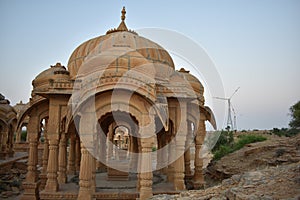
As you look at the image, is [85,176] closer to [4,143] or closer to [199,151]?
[199,151]

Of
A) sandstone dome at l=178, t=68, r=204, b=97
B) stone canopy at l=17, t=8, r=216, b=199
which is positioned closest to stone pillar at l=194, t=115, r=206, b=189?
stone canopy at l=17, t=8, r=216, b=199

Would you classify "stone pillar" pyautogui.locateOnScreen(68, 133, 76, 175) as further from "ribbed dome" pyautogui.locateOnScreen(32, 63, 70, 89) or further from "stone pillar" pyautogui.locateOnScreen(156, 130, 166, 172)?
"stone pillar" pyautogui.locateOnScreen(156, 130, 166, 172)

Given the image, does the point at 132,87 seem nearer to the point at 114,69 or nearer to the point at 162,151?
the point at 114,69

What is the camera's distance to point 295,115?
101 ft

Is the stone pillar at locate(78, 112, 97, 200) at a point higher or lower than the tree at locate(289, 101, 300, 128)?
lower

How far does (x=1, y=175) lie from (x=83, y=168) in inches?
436

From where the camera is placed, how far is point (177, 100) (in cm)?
1053

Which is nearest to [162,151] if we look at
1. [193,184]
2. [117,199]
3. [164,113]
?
[193,184]

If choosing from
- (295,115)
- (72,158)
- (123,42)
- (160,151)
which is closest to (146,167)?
(123,42)

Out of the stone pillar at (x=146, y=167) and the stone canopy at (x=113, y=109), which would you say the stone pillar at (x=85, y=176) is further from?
the stone pillar at (x=146, y=167)

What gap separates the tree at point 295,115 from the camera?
30.4 meters

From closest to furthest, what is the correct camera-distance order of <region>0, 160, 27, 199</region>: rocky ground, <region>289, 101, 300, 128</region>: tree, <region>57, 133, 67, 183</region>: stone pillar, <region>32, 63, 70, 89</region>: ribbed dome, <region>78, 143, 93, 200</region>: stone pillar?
1. <region>78, 143, 93, 200</region>: stone pillar
2. <region>57, 133, 67, 183</region>: stone pillar
3. <region>32, 63, 70, 89</region>: ribbed dome
4. <region>0, 160, 27, 199</region>: rocky ground
5. <region>289, 101, 300, 128</region>: tree

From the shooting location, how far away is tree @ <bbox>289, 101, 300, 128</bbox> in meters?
30.4

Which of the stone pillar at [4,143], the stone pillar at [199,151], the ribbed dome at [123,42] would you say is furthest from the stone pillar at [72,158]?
the stone pillar at [4,143]
